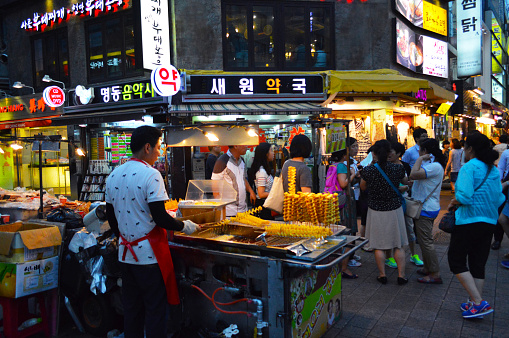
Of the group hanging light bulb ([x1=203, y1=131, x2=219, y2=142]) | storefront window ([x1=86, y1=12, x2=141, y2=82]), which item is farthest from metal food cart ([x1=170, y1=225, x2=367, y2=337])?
storefront window ([x1=86, y1=12, x2=141, y2=82])

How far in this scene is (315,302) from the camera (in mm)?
A: 4008

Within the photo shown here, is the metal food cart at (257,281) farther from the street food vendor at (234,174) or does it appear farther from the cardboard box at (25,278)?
the street food vendor at (234,174)

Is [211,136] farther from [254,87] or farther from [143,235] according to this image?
[254,87]

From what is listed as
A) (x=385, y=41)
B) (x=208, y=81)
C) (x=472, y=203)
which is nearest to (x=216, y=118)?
(x=208, y=81)

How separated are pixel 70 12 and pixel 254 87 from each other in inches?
272

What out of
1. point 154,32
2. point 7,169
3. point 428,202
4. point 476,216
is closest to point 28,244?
point 476,216

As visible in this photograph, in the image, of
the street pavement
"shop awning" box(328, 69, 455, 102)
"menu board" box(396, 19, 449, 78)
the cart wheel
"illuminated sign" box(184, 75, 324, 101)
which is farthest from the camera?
"menu board" box(396, 19, 449, 78)

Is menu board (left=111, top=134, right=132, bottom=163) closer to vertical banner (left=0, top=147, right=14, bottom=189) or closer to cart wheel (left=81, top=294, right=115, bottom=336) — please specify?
vertical banner (left=0, top=147, right=14, bottom=189)

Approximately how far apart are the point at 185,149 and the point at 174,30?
347 centimetres

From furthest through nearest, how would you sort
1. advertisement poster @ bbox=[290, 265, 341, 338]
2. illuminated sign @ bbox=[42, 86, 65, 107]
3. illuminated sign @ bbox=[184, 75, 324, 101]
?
illuminated sign @ bbox=[42, 86, 65, 107], illuminated sign @ bbox=[184, 75, 324, 101], advertisement poster @ bbox=[290, 265, 341, 338]

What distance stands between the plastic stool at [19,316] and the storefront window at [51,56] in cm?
1062

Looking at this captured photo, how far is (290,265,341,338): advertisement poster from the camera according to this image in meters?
3.63

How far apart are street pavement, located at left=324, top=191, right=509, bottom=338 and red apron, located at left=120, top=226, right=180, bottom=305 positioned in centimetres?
182

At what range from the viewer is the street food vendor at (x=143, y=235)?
11.0 ft
